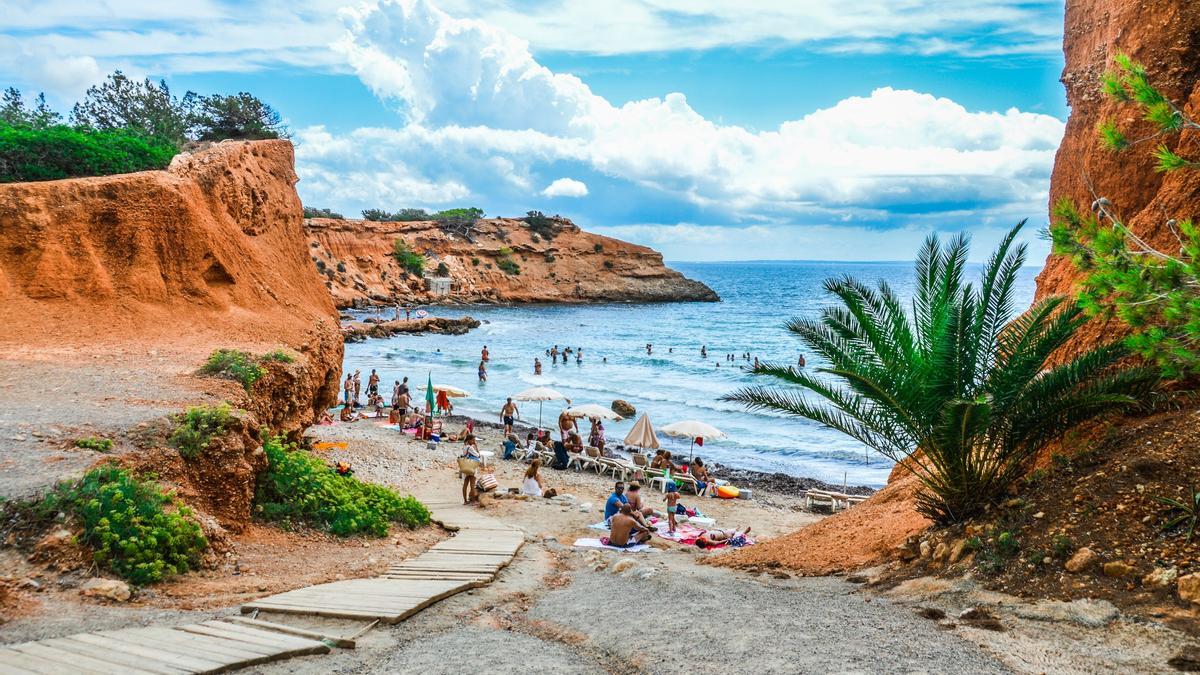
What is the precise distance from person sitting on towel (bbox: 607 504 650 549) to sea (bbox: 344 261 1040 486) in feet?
8.12

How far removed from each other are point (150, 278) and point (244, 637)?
11010mm

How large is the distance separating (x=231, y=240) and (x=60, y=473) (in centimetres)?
915

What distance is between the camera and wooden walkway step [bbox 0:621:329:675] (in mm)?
5074

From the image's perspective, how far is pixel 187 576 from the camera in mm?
7785

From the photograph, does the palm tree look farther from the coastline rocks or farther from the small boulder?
the coastline rocks

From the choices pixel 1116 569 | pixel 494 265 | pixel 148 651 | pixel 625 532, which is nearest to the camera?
pixel 148 651

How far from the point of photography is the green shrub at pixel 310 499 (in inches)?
416

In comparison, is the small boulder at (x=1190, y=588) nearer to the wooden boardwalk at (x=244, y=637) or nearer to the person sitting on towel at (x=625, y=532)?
the wooden boardwalk at (x=244, y=637)

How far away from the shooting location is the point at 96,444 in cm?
887

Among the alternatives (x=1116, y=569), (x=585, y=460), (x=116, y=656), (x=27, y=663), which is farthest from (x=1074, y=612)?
(x=585, y=460)

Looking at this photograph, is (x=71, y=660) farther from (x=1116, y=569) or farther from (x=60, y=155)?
(x=60, y=155)

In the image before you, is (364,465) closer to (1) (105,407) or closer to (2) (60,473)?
(1) (105,407)

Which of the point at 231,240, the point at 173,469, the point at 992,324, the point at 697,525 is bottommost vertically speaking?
the point at 697,525

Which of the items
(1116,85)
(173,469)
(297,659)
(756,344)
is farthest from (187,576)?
(756,344)
